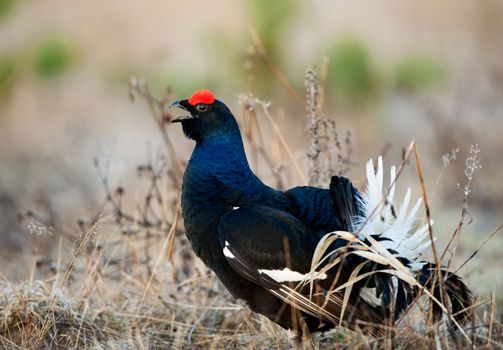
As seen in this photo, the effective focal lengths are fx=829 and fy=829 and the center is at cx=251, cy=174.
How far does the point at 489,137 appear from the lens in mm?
6871

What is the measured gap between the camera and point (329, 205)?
11.1 ft

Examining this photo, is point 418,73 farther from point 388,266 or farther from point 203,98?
point 388,266

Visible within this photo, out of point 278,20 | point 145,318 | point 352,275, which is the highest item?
point 278,20

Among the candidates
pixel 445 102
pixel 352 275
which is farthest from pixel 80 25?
pixel 352 275

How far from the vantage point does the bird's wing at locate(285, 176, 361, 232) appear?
10.7 feet

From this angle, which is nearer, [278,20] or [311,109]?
[311,109]

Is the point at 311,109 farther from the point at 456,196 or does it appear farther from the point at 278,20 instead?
the point at 278,20

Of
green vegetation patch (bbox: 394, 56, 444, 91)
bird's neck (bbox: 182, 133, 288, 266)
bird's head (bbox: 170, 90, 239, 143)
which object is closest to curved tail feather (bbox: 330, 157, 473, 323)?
bird's neck (bbox: 182, 133, 288, 266)

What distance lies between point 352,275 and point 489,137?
4.16 m

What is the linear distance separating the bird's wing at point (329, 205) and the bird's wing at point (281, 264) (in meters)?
0.16

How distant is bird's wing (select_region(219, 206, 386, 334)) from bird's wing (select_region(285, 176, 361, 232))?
161 mm

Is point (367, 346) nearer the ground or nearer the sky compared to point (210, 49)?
nearer the ground

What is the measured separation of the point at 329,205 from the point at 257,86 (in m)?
4.91

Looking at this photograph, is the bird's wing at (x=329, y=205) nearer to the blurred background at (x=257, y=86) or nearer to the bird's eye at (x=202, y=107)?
the bird's eye at (x=202, y=107)
